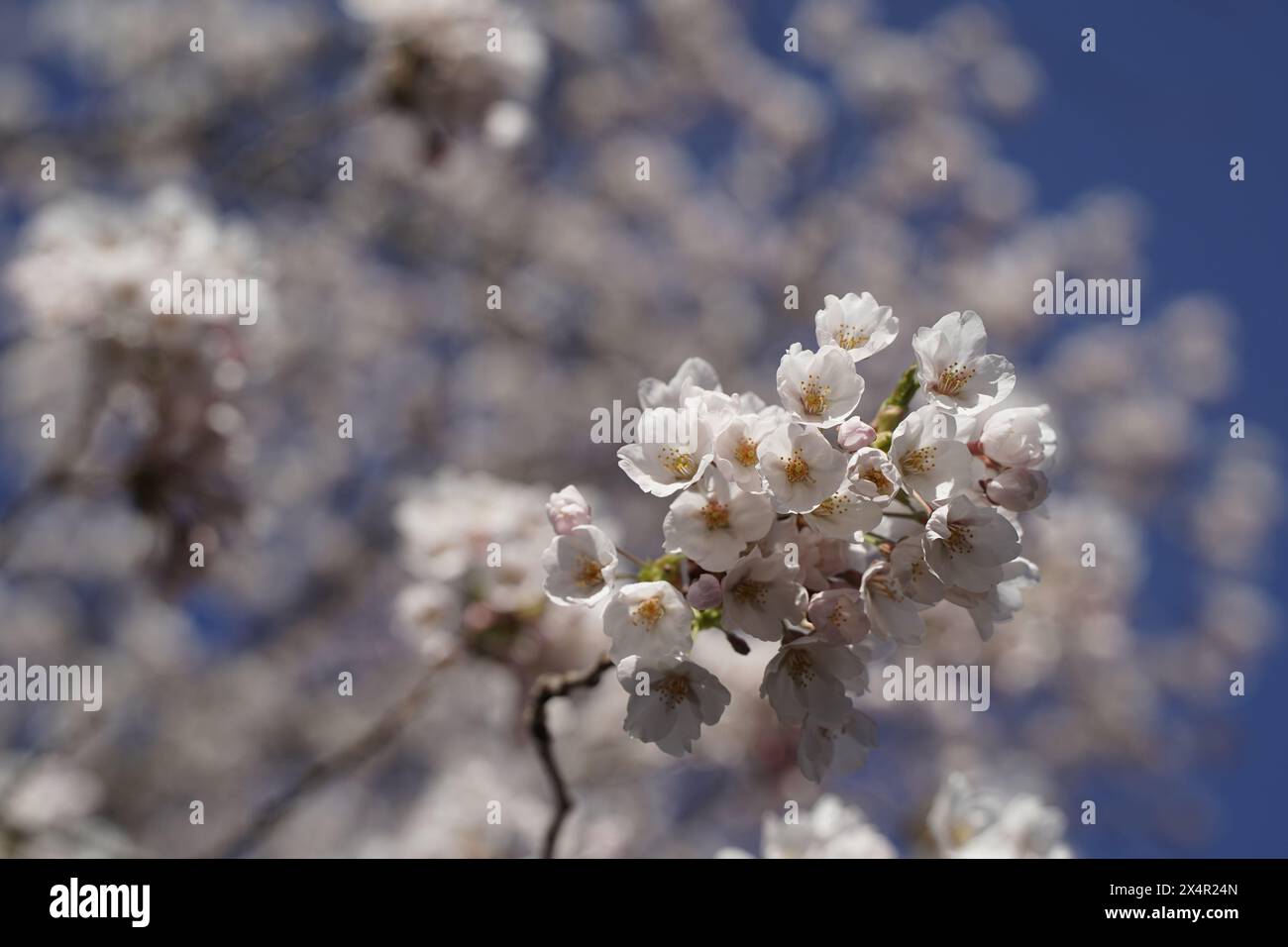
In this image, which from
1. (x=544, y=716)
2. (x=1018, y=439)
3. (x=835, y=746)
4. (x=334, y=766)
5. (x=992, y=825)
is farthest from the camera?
(x=334, y=766)

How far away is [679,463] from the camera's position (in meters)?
1.35

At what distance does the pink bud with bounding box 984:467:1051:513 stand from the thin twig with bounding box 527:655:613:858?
598 millimetres

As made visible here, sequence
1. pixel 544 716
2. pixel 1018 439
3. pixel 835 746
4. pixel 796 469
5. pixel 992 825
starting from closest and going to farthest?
pixel 796 469 < pixel 1018 439 < pixel 835 746 < pixel 544 716 < pixel 992 825

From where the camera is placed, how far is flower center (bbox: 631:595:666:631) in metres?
1.30

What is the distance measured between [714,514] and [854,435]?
0.69 feet

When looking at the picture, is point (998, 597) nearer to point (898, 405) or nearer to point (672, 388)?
point (898, 405)

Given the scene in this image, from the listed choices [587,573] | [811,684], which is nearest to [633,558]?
[587,573]

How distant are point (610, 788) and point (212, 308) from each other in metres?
2.72

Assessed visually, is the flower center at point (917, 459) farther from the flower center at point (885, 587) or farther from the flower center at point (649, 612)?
the flower center at point (649, 612)

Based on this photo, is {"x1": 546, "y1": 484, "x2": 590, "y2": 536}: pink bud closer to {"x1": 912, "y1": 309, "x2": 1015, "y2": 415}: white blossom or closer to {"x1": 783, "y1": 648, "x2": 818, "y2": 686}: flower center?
{"x1": 783, "y1": 648, "x2": 818, "y2": 686}: flower center

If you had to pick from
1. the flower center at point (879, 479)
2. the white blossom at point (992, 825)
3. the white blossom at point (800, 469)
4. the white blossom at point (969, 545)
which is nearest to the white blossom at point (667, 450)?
the white blossom at point (800, 469)

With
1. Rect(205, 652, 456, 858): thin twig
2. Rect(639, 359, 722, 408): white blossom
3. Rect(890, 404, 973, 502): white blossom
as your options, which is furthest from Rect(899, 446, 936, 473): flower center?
Rect(205, 652, 456, 858): thin twig

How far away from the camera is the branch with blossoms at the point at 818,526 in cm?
127
